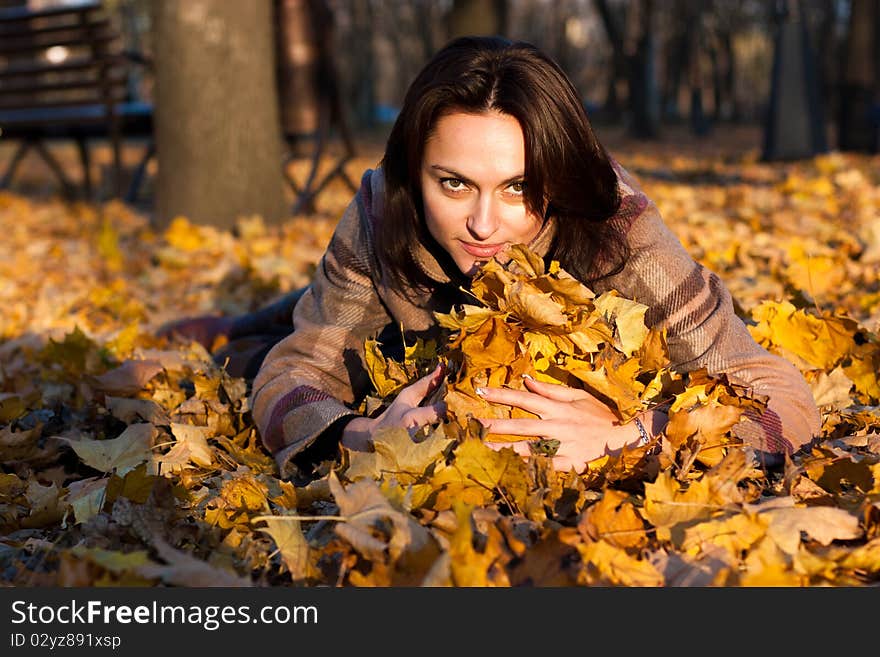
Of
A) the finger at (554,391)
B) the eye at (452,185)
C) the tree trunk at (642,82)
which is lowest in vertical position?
the tree trunk at (642,82)

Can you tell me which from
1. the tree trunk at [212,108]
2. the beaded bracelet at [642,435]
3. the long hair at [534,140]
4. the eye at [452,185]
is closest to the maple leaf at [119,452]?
the long hair at [534,140]

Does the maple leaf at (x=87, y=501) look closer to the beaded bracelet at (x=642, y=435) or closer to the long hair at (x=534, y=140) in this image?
the long hair at (x=534, y=140)

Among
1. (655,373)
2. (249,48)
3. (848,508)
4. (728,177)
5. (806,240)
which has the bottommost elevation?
(728,177)

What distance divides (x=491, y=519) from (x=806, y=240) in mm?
3383

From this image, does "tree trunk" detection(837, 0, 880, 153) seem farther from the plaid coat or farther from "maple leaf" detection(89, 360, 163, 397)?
"maple leaf" detection(89, 360, 163, 397)

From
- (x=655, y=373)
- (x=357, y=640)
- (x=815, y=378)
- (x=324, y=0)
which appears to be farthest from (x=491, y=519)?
(x=324, y=0)

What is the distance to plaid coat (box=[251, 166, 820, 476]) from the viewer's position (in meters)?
2.07

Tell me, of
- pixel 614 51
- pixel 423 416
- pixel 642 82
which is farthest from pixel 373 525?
pixel 614 51

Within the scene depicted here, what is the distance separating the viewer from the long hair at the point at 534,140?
195cm

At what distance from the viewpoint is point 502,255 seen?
2.01 m

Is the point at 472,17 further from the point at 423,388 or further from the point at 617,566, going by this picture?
the point at 617,566

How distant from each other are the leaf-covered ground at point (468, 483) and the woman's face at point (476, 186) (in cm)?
18

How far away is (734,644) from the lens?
1.34 meters

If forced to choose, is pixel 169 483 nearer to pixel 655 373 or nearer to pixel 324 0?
pixel 655 373
